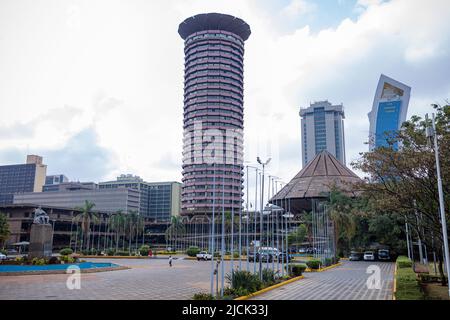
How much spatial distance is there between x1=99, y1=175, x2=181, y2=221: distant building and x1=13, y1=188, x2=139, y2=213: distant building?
72.8ft

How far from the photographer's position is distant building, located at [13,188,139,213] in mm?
Result: 145000

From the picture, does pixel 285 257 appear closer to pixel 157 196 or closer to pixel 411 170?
pixel 411 170

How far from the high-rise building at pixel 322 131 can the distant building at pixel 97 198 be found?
3666 inches

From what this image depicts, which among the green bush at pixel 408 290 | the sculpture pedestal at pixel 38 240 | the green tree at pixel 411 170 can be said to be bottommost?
the green bush at pixel 408 290

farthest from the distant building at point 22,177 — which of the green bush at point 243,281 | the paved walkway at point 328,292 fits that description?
the green bush at point 243,281

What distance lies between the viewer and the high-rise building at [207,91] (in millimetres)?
117188

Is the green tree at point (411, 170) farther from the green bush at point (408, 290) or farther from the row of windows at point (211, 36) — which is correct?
the row of windows at point (211, 36)

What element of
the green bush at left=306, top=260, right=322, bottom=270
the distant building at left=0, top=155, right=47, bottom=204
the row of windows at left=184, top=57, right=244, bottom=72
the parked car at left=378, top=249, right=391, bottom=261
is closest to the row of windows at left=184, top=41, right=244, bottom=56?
the row of windows at left=184, top=57, right=244, bottom=72

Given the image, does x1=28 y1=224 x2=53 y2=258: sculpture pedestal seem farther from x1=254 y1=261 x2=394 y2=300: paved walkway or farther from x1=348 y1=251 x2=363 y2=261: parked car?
x1=348 y1=251 x2=363 y2=261: parked car

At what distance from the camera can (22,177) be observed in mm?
178500

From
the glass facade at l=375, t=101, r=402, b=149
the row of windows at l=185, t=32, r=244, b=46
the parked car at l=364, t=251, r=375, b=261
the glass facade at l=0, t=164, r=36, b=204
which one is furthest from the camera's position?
the glass facade at l=0, t=164, r=36, b=204
